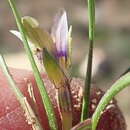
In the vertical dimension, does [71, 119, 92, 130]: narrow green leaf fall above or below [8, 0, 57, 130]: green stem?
below

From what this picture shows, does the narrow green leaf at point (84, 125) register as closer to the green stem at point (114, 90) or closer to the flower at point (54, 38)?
the green stem at point (114, 90)

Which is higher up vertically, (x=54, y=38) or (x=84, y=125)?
(x=54, y=38)

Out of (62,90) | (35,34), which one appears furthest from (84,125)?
(35,34)

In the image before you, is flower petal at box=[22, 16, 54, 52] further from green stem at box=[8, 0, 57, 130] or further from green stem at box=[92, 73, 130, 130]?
green stem at box=[92, 73, 130, 130]

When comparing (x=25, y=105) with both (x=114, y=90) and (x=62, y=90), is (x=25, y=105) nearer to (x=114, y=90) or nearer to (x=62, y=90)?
(x=62, y=90)

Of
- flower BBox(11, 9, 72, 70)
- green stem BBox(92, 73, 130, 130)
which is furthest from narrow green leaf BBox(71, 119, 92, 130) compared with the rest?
flower BBox(11, 9, 72, 70)

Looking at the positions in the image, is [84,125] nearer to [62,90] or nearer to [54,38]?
[62,90]

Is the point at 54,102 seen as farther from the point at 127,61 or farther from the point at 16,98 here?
the point at 127,61

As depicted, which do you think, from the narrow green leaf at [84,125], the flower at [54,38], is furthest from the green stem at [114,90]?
the flower at [54,38]

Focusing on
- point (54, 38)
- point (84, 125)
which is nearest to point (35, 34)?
point (54, 38)

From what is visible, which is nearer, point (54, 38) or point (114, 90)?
point (114, 90)

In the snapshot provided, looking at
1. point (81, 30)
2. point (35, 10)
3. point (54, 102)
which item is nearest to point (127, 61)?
point (81, 30)
